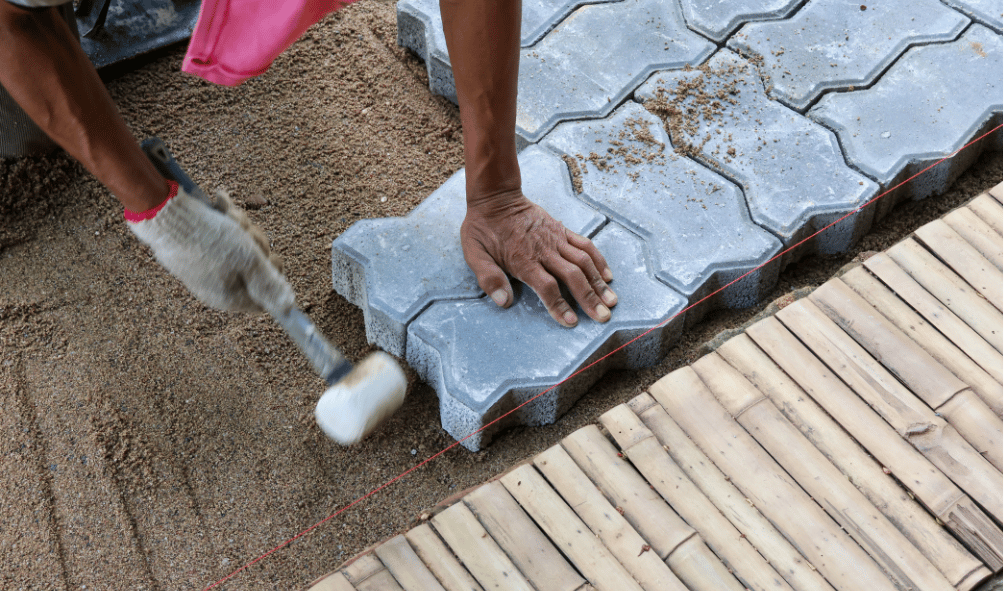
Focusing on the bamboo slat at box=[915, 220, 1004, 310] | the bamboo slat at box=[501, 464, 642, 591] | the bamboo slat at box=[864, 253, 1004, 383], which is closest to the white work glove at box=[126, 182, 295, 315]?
the bamboo slat at box=[501, 464, 642, 591]

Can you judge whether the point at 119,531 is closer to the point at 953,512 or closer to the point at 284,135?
the point at 284,135

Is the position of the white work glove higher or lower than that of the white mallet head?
higher

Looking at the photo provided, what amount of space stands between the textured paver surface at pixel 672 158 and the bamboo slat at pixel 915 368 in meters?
0.35

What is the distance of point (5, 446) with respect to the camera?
6.61 feet

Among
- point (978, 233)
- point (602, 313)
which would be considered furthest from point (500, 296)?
point (978, 233)

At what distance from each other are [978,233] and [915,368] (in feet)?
1.47

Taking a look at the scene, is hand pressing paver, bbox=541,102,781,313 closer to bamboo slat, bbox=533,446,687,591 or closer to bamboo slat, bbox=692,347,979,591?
bamboo slat, bbox=692,347,979,591

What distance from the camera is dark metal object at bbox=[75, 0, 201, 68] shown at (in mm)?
2695

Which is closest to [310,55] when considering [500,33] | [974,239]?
[500,33]

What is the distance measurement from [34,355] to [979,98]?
2724mm

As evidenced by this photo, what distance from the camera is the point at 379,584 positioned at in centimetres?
147

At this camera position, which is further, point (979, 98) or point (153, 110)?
point (153, 110)

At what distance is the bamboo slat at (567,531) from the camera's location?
146cm

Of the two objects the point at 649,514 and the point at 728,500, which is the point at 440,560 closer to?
the point at 649,514
